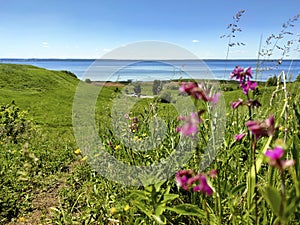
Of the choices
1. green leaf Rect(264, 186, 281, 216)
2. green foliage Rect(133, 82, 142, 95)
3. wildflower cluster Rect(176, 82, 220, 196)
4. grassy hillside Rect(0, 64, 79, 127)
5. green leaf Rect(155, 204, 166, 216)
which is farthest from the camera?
grassy hillside Rect(0, 64, 79, 127)

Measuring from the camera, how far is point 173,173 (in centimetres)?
200

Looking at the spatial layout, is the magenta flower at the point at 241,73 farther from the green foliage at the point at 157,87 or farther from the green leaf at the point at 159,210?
the green foliage at the point at 157,87

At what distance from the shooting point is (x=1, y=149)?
4387mm

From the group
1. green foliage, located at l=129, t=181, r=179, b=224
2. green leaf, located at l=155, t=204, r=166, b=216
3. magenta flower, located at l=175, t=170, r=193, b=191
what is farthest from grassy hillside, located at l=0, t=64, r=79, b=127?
magenta flower, located at l=175, t=170, r=193, b=191

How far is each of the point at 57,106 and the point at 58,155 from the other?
24.2 ft

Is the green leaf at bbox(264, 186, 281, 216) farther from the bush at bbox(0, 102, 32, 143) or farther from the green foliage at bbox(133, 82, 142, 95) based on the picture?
the bush at bbox(0, 102, 32, 143)

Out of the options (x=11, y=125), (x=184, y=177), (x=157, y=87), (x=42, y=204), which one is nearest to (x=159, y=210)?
(x=184, y=177)

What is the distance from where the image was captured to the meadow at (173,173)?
1.15m

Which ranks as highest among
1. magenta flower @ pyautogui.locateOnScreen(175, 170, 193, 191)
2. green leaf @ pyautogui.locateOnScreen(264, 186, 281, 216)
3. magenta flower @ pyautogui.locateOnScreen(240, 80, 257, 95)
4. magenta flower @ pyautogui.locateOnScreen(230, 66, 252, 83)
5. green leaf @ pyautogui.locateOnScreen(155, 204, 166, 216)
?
magenta flower @ pyautogui.locateOnScreen(230, 66, 252, 83)

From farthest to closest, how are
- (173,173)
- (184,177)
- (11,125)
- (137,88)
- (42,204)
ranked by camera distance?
(11,125), (137,88), (42,204), (173,173), (184,177)

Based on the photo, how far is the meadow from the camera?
1.15m

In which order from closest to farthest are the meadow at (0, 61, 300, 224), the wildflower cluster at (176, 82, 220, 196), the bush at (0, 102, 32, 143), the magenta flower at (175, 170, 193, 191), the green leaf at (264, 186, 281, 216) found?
1. the green leaf at (264, 186, 281, 216)
2. the wildflower cluster at (176, 82, 220, 196)
3. the magenta flower at (175, 170, 193, 191)
4. the meadow at (0, 61, 300, 224)
5. the bush at (0, 102, 32, 143)

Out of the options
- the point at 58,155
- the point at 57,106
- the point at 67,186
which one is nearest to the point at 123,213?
the point at 67,186

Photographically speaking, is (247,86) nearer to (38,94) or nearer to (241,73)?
(241,73)
